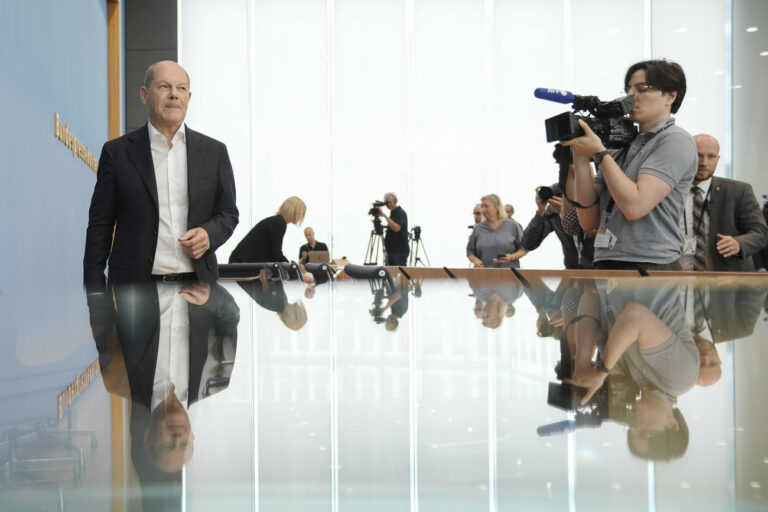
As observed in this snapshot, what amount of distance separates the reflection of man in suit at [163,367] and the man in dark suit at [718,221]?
2.33 metres

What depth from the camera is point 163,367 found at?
424 mm

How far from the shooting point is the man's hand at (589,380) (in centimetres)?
35

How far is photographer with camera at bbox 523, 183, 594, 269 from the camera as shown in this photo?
2.67 m

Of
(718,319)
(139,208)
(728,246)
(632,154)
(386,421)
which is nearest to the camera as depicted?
(386,421)

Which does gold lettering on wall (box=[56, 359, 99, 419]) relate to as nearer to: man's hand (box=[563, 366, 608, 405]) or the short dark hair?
man's hand (box=[563, 366, 608, 405])

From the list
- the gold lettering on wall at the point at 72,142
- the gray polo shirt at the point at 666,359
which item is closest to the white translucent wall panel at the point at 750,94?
the gold lettering on wall at the point at 72,142

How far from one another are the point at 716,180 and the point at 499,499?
2914 millimetres

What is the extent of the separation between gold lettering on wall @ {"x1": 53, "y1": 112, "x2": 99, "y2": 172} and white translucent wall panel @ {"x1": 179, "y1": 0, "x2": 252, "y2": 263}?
127 inches

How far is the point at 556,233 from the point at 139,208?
249 centimetres

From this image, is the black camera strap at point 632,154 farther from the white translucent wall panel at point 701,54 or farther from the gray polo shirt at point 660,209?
the white translucent wall panel at point 701,54

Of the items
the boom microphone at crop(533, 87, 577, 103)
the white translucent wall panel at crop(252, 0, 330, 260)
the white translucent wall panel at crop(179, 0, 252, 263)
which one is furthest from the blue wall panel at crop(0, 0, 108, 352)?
the white translucent wall panel at crop(252, 0, 330, 260)

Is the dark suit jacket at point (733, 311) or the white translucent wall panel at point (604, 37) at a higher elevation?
the white translucent wall panel at point (604, 37)

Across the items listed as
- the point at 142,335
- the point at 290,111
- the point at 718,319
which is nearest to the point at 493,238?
the point at 718,319

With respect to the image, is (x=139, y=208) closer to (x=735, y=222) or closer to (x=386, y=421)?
(x=386, y=421)
